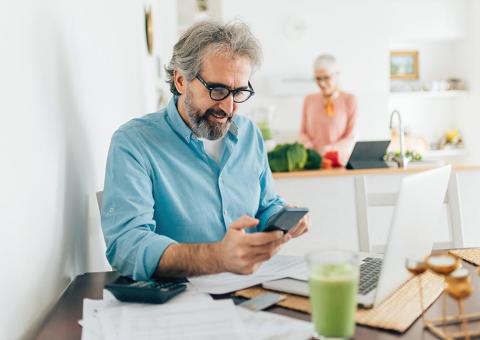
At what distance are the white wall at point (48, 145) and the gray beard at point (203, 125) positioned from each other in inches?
12.7

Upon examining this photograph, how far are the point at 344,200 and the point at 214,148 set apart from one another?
1709 millimetres

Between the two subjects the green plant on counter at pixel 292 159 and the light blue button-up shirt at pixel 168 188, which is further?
the green plant on counter at pixel 292 159

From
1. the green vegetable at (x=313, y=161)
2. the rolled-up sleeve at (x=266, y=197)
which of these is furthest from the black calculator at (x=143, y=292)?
the green vegetable at (x=313, y=161)

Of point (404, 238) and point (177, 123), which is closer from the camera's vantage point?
point (404, 238)

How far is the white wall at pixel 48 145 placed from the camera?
3.51 ft

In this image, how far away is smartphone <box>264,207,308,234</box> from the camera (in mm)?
1081

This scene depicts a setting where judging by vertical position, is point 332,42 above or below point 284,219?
above

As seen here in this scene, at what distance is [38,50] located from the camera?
1.30m

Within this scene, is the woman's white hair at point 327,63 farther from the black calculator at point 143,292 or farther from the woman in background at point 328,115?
the black calculator at point 143,292

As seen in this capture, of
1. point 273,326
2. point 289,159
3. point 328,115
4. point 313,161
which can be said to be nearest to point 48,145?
point 273,326

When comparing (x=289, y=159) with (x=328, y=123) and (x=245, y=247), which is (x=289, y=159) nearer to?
(x=328, y=123)

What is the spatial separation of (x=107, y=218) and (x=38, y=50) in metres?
0.42

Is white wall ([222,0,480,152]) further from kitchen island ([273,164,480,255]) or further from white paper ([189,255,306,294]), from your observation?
white paper ([189,255,306,294])

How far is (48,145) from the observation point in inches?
51.8
